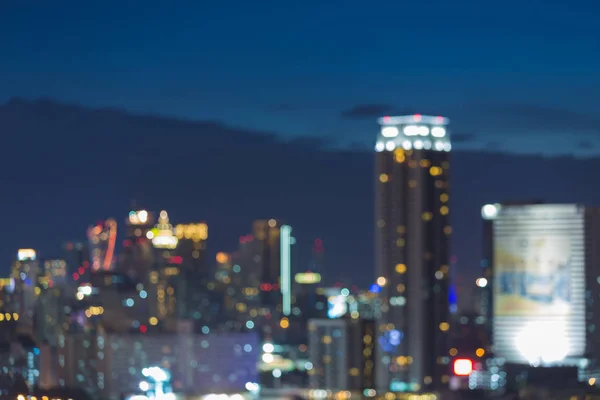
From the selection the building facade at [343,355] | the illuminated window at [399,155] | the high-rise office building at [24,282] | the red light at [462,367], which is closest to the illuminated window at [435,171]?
the illuminated window at [399,155]

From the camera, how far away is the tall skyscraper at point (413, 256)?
2997cm

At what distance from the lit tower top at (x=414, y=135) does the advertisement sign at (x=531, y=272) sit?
24.6 feet

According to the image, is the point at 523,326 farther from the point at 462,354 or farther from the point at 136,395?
the point at 136,395

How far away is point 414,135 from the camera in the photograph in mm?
30578

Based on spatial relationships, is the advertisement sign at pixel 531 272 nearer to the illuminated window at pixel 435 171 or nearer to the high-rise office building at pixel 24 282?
the illuminated window at pixel 435 171

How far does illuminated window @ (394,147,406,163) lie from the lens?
3038 centimetres

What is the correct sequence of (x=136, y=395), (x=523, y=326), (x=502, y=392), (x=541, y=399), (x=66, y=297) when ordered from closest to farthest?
(x=136, y=395), (x=541, y=399), (x=502, y=392), (x=66, y=297), (x=523, y=326)

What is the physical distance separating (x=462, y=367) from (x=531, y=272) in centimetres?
664

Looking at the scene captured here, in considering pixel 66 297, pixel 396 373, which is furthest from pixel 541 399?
pixel 66 297

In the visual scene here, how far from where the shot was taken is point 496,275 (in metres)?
37.9

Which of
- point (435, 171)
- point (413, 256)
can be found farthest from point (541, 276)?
point (413, 256)

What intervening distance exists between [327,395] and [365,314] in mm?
3706

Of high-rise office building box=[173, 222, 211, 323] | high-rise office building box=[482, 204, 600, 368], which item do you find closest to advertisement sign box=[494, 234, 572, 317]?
high-rise office building box=[482, 204, 600, 368]

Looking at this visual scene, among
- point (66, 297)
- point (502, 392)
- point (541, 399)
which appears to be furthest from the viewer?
point (66, 297)
